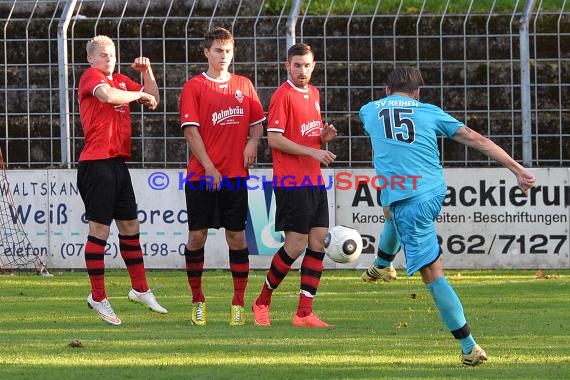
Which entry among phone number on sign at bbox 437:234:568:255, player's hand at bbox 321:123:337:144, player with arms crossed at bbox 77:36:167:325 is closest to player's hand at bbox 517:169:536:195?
player's hand at bbox 321:123:337:144

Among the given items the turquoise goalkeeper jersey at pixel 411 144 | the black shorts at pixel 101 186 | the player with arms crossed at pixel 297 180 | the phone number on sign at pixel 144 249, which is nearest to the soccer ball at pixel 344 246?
the player with arms crossed at pixel 297 180

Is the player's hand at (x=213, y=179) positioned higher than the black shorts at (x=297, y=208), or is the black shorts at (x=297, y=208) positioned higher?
the player's hand at (x=213, y=179)

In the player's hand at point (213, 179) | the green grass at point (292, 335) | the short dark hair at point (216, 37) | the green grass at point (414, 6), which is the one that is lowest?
the green grass at point (292, 335)

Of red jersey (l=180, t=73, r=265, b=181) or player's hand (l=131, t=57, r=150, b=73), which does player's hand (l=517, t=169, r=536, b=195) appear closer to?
red jersey (l=180, t=73, r=265, b=181)

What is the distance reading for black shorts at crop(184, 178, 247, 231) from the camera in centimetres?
1012

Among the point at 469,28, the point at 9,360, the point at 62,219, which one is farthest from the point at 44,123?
the point at 9,360

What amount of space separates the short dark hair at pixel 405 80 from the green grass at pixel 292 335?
1.54m

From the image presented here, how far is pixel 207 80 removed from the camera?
10.2 m

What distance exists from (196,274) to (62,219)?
5.22 meters

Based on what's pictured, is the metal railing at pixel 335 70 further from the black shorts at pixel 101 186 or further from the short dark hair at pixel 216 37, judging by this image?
the short dark hair at pixel 216 37

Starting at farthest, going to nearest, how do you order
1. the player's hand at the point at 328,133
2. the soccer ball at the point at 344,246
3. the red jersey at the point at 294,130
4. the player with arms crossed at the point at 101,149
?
the soccer ball at the point at 344,246 < the player with arms crossed at the point at 101,149 < the red jersey at the point at 294,130 < the player's hand at the point at 328,133

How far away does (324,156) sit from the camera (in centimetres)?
964

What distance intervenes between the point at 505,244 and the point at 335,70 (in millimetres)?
2971

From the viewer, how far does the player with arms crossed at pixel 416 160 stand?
7.81 meters
